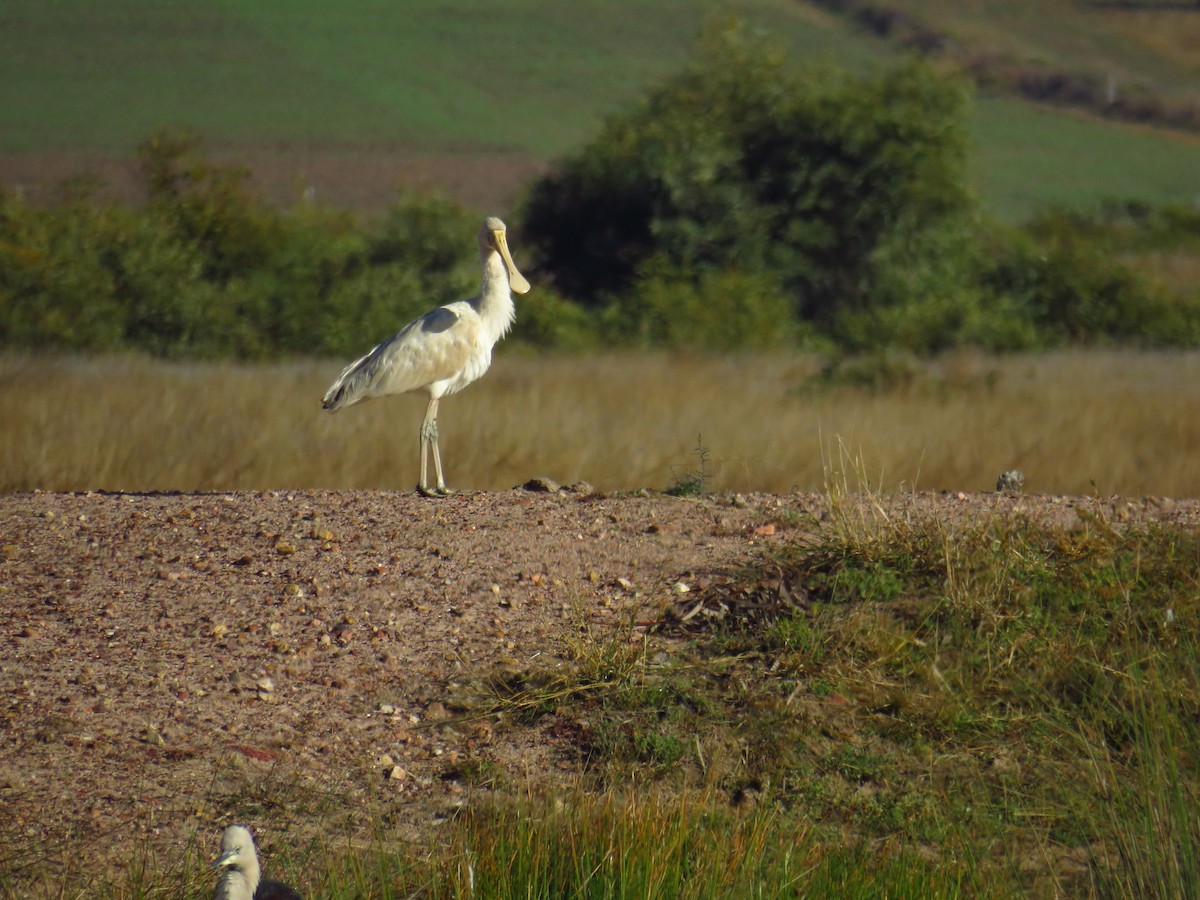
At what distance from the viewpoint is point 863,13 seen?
7275cm

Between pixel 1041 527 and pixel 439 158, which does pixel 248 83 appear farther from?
pixel 1041 527

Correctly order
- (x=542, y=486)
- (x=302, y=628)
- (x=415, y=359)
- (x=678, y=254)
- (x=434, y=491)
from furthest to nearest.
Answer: (x=678, y=254), (x=415, y=359), (x=434, y=491), (x=542, y=486), (x=302, y=628)

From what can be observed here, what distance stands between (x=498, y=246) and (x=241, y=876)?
6.04 meters

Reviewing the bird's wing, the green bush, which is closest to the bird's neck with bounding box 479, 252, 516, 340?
the bird's wing

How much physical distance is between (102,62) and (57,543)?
4966 centimetres

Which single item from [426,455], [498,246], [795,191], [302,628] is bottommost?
[795,191]

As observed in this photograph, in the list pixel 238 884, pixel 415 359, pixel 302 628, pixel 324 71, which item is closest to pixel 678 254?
pixel 415 359

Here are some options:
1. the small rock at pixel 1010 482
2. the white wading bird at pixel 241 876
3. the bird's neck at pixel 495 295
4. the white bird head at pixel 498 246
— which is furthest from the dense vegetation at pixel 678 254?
the white wading bird at pixel 241 876

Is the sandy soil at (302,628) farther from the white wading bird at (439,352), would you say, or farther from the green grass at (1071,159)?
the green grass at (1071,159)

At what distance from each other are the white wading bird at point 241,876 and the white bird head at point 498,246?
573 centimetres

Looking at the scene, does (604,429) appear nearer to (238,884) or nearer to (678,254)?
(238,884)

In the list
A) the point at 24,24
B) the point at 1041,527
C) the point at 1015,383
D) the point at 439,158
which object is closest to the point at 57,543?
the point at 1041,527

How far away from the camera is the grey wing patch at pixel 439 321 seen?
846 cm

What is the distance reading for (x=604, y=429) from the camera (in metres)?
11.1
